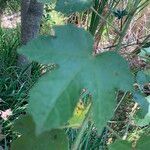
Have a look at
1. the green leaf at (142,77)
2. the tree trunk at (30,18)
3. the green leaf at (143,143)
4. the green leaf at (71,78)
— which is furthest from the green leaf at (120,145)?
the tree trunk at (30,18)

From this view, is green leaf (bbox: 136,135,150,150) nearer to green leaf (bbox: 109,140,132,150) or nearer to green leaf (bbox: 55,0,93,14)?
green leaf (bbox: 109,140,132,150)

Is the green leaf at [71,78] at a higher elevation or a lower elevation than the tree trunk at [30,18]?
higher

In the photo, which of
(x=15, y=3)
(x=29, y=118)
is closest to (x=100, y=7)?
(x=15, y=3)

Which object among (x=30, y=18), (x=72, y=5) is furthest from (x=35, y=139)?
(x=30, y=18)

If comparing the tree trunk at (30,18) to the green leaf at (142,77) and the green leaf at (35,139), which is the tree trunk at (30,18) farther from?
the green leaf at (35,139)

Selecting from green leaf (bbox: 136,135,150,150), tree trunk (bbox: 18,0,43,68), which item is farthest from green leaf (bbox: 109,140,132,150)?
tree trunk (bbox: 18,0,43,68)

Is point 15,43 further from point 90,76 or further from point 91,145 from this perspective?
point 90,76
